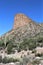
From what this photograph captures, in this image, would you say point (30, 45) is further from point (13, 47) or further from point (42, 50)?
point (42, 50)

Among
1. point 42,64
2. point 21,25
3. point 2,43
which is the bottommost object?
point 42,64

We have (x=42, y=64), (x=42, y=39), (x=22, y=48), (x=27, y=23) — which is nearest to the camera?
(x=42, y=64)

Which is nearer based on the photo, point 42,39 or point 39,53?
point 39,53

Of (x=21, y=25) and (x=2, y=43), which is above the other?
(x=21, y=25)

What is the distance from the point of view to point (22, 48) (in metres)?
30.5

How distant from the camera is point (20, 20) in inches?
2340

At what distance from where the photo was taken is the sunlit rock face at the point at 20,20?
58997mm

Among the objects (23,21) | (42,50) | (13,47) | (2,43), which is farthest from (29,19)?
(42,50)

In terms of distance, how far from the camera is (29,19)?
60.2m

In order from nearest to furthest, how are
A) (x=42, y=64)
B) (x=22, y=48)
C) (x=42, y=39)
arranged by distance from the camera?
(x=42, y=64) → (x=22, y=48) → (x=42, y=39)

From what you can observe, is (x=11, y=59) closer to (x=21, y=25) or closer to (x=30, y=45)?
(x=30, y=45)

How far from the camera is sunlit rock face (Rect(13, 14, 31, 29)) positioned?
59.0m

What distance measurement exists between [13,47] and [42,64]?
13228 millimetres

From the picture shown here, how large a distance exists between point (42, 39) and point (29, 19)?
26407 millimetres
